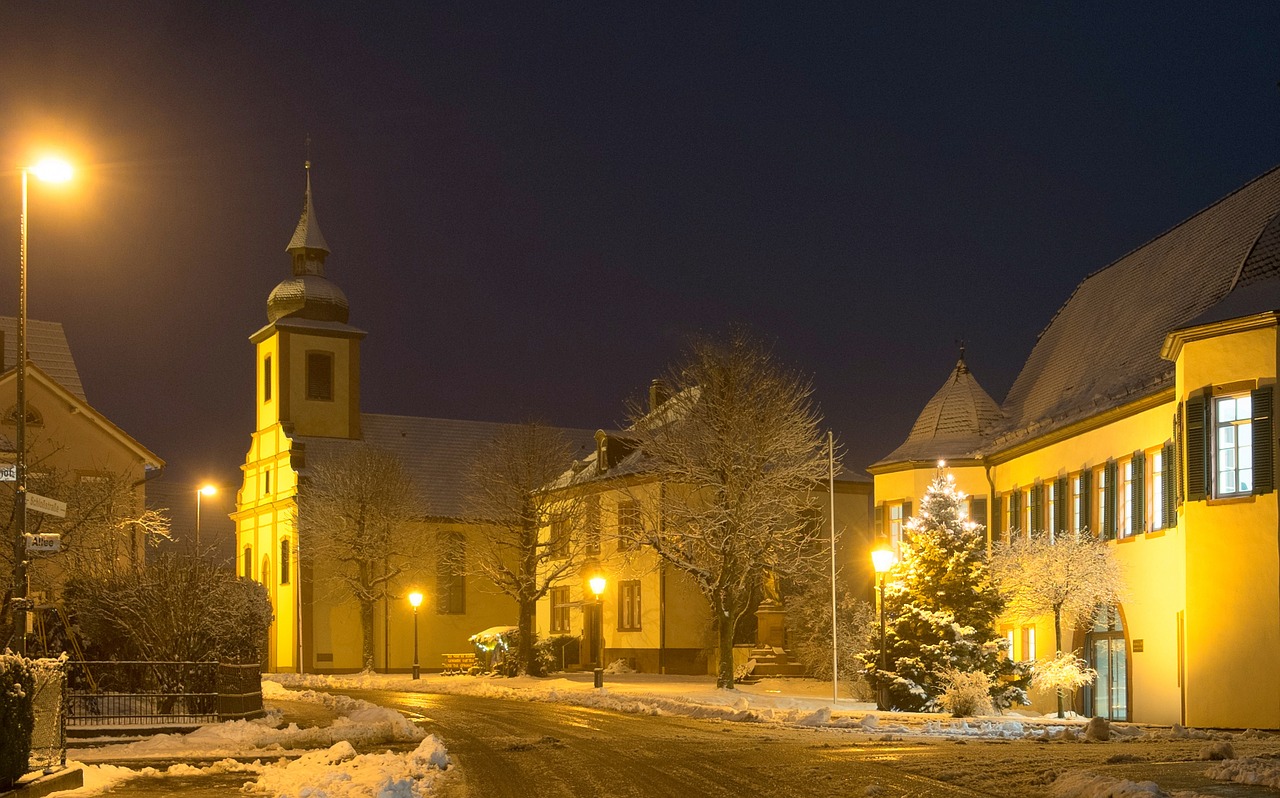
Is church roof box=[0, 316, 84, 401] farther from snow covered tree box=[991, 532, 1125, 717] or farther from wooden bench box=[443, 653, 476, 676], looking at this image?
snow covered tree box=[991, 532, 1125, 717]

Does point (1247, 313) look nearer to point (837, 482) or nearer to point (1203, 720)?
point (1203, 720)

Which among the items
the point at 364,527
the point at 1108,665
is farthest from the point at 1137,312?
the point at 364,527

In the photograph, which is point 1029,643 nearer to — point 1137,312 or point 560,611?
point 1137,312

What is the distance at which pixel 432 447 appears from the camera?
75500 mm

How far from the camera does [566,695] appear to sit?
1519 inches

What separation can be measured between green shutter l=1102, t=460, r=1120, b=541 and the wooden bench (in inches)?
1307

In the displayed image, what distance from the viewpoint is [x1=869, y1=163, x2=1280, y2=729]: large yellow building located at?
27469mm

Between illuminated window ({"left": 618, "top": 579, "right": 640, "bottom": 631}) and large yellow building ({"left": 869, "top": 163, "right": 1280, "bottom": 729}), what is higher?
large yellow building ({"left": 869, "top": 163, "right": 1280, "bottom": 729})

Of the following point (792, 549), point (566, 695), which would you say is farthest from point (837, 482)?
point (566, 695)

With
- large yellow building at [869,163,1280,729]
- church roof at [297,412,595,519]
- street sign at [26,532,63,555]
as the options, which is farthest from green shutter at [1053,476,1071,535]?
church roof at [297,412,595,519]

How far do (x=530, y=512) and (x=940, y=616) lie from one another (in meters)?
26.6

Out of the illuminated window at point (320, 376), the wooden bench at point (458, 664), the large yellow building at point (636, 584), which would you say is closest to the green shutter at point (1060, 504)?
the large yellow building at point (636, 584)

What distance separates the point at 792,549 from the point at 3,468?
26708 mm

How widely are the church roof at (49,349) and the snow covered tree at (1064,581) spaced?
35.7 meters
